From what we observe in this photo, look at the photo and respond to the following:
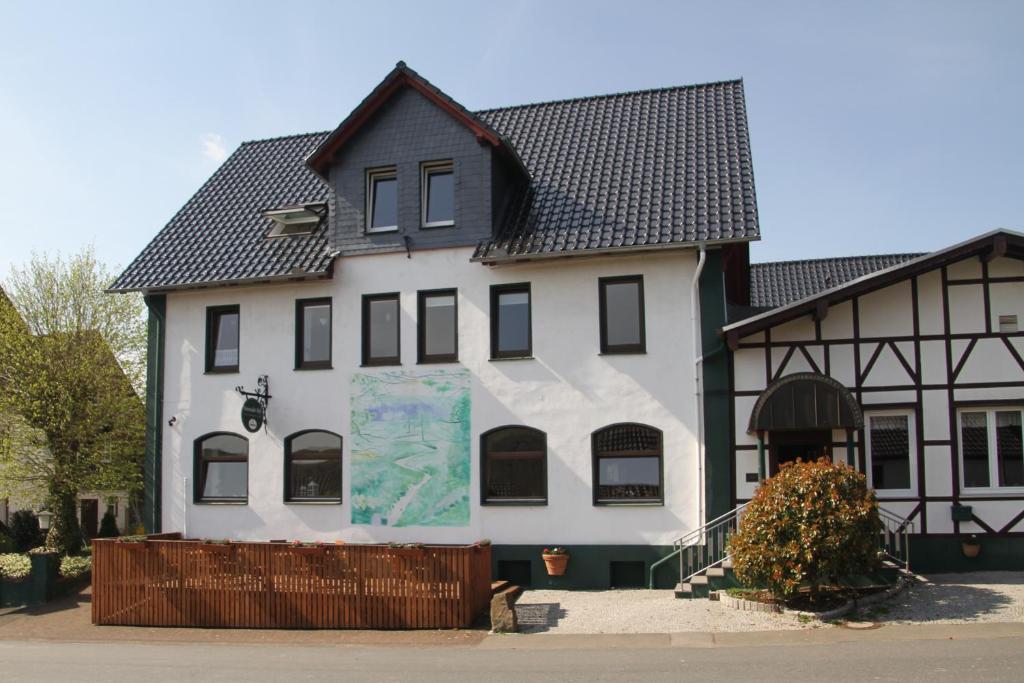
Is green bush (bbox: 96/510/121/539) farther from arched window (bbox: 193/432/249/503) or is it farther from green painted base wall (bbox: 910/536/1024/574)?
green painted base wall (bbox: 910/536/1024/574)

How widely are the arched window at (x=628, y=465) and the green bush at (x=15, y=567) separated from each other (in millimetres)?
11218

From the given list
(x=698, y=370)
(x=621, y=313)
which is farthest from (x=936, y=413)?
(x=621, y=313)

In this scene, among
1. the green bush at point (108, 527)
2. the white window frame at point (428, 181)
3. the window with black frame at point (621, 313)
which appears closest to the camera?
the window with black frame at point (621, 313)

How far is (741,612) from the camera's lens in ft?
45.8

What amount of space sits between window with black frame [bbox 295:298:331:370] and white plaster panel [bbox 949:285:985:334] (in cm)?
1172

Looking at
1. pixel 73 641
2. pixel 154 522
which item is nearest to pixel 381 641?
pixel 73 641

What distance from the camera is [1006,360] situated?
1611 centimetres

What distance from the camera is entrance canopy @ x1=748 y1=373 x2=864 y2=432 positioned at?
15508 millimetres

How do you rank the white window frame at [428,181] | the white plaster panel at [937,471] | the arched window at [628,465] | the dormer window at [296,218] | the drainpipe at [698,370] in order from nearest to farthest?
the white plaster panel at [937,471] < the drainpipe at [698,370] < the arched window at [628,465] < the white window frame at [428,181] < the dormer window at [296,218]

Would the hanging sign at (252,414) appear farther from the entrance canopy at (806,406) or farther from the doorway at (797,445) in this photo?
the doorway at (797,445)

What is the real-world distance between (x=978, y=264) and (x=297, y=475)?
13.3 m

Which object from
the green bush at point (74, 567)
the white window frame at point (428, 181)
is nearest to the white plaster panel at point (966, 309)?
the white window frame at point (428, 181)

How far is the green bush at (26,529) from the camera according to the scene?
93.1 feet

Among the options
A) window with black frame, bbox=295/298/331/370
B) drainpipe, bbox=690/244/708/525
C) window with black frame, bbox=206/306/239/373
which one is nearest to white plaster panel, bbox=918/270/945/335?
drainpipe, bbox=690/244/708/525
